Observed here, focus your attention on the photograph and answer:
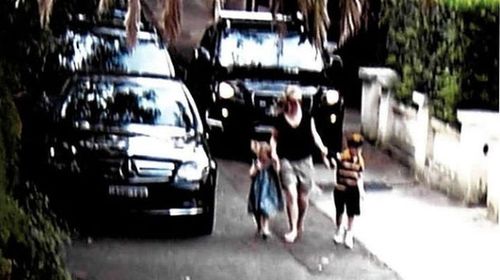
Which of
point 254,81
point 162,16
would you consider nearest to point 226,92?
point 254,81

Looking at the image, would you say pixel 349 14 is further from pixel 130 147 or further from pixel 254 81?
pixel 254 81

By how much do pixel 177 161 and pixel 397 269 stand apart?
2.59m

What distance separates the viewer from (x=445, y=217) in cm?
1652

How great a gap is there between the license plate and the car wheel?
695mm

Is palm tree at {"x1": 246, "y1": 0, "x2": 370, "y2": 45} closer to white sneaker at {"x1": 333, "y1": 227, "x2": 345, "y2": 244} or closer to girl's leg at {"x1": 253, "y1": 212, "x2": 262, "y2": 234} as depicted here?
girl's leg at {"x1": 253, "y1": 212, "x2": 262, "y2": 234}

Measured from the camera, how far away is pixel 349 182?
14.3m

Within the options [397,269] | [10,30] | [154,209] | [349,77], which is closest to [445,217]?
[397,269]

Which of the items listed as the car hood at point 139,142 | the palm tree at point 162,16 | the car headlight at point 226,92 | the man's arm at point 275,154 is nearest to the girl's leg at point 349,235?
the man's arm at point 275,154

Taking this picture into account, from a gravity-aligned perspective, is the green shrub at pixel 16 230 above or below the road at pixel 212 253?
above

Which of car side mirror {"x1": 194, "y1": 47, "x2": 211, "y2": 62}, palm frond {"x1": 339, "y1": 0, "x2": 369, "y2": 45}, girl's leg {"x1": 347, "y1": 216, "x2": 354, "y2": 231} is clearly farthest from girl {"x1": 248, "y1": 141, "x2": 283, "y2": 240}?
palm frond {"x1": 339, "y1": 0, "x2": 369, "y2": 45}

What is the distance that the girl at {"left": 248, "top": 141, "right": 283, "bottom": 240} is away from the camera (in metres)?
14.4

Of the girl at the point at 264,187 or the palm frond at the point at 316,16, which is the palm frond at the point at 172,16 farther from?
the girl at the point at 264,187

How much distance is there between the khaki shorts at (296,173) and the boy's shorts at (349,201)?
35 centimetres

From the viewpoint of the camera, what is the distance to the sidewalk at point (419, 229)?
1412 cm
